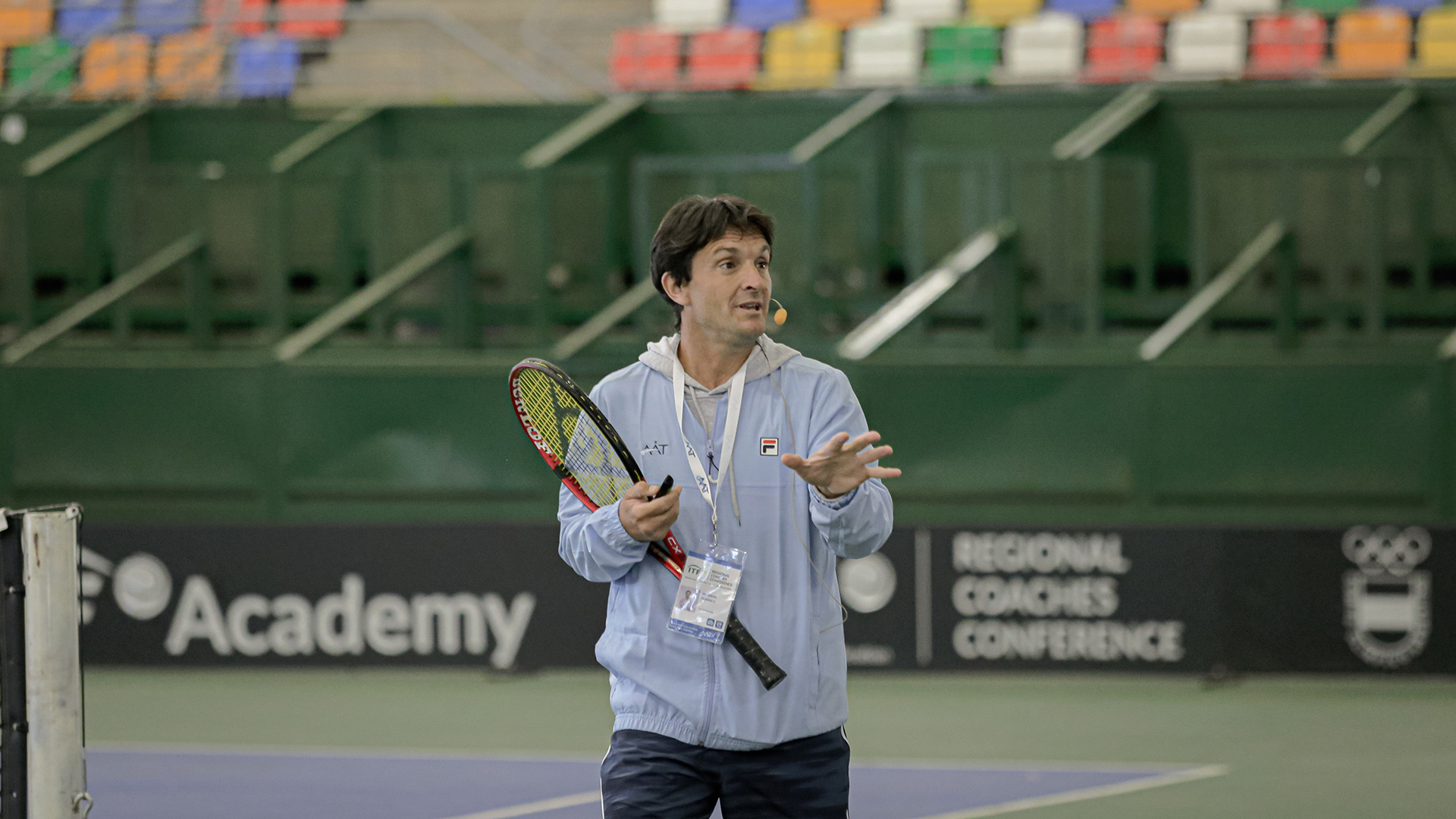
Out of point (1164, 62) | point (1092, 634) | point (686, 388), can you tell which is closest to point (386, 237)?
point (1092, 634)

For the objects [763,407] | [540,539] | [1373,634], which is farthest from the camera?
[540,539]

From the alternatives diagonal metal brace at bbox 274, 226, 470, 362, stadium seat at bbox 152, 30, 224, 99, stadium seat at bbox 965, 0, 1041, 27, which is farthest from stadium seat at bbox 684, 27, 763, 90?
diagonal metal brace at bbox 274, 226, 470, 362

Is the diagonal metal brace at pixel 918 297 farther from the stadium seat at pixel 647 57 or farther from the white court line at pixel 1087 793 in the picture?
the stadium seat at pixel 647 57

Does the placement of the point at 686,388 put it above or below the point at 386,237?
below

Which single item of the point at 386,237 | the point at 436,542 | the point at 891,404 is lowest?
the point at 436,542

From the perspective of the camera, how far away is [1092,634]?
31.8ft

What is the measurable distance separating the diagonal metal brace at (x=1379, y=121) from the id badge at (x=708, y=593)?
9360mm

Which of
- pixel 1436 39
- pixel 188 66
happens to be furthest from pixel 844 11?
pixel 188 66

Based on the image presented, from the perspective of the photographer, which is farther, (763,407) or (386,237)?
(386,237)

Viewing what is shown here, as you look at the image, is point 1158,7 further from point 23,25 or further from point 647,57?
point 23,25

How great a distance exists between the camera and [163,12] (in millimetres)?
16562

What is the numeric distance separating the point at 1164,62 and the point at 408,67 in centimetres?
708

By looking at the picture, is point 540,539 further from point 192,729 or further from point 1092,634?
point 1092,634

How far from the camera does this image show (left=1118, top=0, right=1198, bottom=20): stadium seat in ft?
52.3
